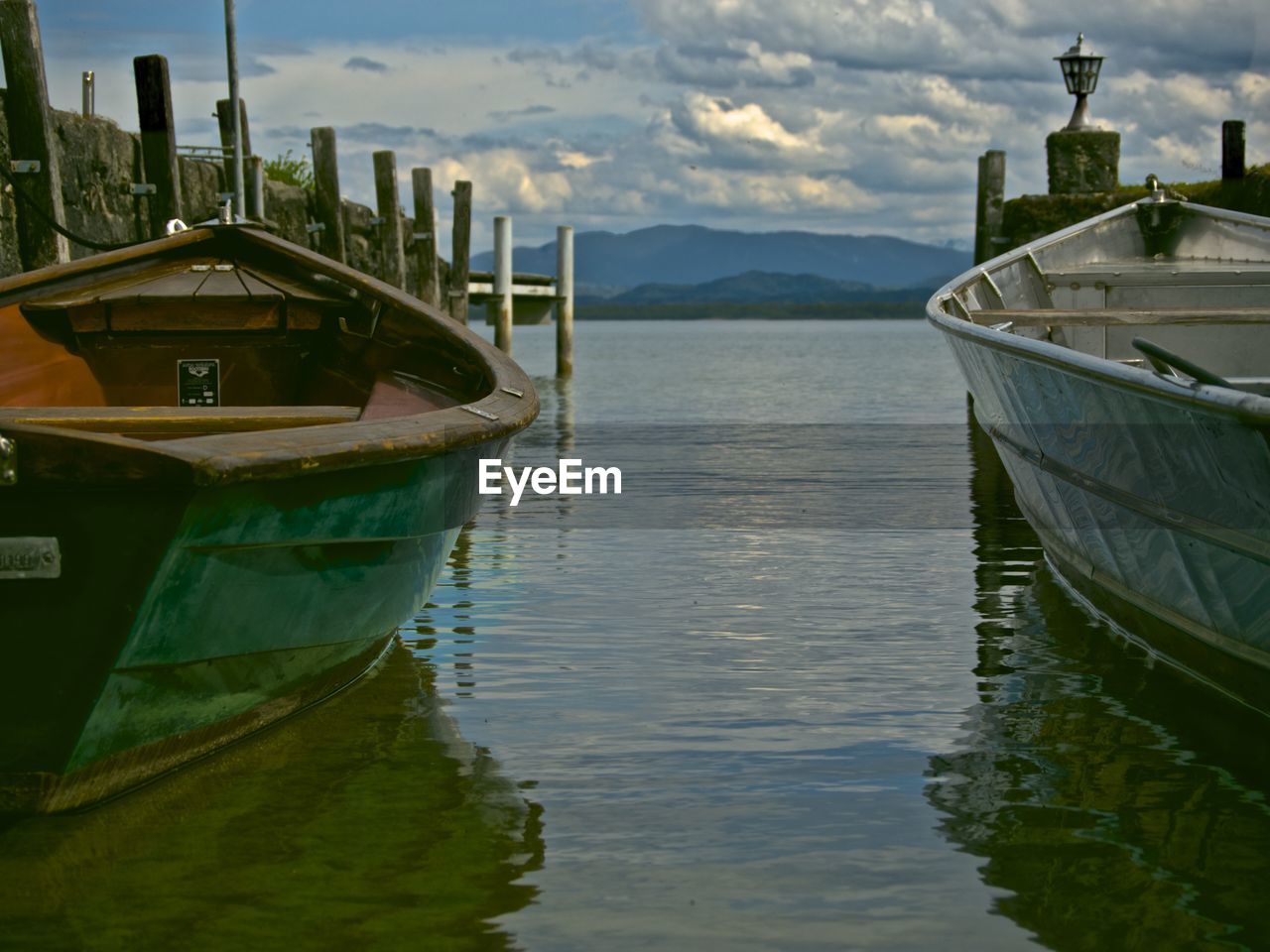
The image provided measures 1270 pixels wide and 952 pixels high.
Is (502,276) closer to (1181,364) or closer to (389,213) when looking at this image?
(389,213)

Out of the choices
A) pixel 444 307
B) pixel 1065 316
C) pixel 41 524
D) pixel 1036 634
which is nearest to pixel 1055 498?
A: pixel 1036 634

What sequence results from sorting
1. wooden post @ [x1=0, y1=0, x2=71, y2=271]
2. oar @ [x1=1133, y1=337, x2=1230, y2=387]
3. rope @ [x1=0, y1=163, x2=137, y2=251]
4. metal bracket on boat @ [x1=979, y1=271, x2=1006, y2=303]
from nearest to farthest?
oar @ [x1=1133, y1=337, x2=1230, y2=387] → metal bracket on boat @ [x1=979, y1=271, x2=1006, y2=303] → rope @ [x1=0, y1=163, x2=137, y2=251] → wooden post @ [x1=0, y1=0, x2=71, y2=271]

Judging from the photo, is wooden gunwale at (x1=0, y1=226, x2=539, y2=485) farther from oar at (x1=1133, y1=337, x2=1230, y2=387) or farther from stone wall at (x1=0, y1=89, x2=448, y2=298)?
stone wall at (x1=0, y1=89, x2=448, y2=298)

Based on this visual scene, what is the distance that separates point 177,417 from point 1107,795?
367 cm

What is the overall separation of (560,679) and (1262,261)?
671 centimetres

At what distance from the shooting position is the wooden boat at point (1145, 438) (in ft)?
15.7

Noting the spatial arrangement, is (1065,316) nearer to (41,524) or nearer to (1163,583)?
(1163,583)

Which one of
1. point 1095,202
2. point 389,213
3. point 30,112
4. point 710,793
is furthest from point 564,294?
point 710,793

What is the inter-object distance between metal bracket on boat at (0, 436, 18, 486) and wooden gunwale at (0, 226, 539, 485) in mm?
18

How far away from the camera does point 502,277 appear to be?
94.1 ft

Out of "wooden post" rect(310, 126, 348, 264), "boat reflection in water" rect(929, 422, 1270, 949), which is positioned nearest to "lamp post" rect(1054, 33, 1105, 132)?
"wooden post" rect(310, 126, 348, 264)

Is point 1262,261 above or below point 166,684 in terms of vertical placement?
above

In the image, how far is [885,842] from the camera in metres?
4.46

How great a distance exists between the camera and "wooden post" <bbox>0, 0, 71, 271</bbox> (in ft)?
37.9
